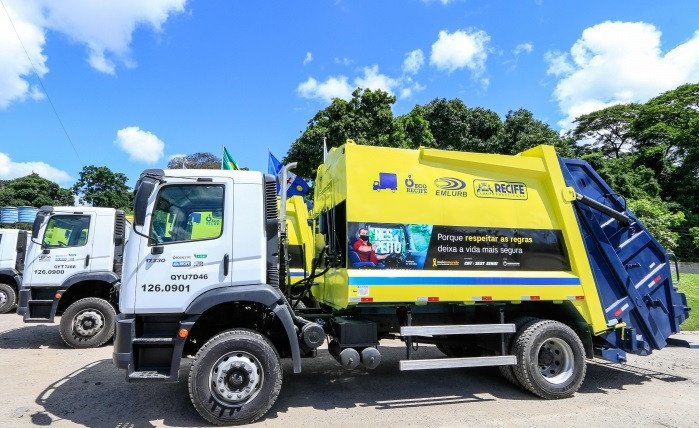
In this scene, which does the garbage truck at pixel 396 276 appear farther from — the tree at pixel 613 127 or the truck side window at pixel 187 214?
the tree at pixel 613 127

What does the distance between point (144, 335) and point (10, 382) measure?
2846 millimetres

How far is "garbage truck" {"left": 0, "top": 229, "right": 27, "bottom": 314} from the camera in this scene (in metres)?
11.6

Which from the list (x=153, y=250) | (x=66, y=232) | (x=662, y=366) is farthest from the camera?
(x=66, y=232)

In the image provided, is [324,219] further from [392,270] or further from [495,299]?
[495,299]

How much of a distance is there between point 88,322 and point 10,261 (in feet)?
18.5

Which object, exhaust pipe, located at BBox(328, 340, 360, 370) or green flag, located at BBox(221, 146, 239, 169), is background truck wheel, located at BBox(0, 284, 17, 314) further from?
exhaust pipe, located at BBox(328, 340, 360, 370)

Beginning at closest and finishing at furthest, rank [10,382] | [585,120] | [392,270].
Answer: [392,270] < [10,382] < [585,120]

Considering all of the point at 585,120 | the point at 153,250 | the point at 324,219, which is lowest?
the point at 153,250

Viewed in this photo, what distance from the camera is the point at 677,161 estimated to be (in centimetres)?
3519

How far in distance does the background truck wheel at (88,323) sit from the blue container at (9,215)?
906 inches

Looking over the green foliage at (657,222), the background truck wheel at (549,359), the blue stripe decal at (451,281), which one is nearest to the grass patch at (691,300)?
the green foliage at (657,222)

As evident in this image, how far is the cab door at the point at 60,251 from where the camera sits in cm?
818

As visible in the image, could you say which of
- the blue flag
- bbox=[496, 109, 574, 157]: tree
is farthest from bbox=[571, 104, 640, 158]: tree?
the blue flag

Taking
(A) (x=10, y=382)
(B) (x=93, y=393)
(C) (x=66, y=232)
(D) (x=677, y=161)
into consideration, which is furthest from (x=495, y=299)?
(D) (x=677, y=161)
